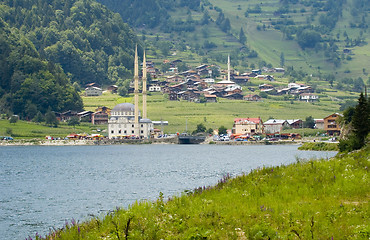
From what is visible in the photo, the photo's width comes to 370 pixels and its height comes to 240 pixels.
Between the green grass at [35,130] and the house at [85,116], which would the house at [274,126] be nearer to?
the green grass at [35,130]

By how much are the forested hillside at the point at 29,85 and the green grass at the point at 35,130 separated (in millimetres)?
9250

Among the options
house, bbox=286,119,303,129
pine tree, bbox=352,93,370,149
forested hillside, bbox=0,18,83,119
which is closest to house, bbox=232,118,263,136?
house, bbox=286,119,303,129

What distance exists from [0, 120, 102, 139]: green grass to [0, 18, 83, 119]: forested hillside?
30.3ft

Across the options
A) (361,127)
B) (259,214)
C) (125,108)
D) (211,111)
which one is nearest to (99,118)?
(125,108)

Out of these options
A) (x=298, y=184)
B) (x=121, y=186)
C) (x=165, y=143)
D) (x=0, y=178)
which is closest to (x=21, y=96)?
(x=165, y=143)

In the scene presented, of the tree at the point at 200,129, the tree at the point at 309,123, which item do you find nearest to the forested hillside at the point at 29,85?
the tree at the point at 200,129

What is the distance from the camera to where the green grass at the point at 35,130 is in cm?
14525

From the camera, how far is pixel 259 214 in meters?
21.4

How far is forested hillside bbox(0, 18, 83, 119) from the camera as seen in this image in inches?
6668

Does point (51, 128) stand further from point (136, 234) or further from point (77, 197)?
point (136, 234)

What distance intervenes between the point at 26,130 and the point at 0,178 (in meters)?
90.4

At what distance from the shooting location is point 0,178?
6022 centimetres

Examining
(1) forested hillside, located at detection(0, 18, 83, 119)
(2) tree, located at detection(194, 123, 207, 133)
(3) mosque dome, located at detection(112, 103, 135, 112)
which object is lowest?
(2) tree, located at detection(194, 123, 207, 133)

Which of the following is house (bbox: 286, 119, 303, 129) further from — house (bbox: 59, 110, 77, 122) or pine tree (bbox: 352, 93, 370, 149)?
pine tree (bbox: 352, 93, 370, 149)
